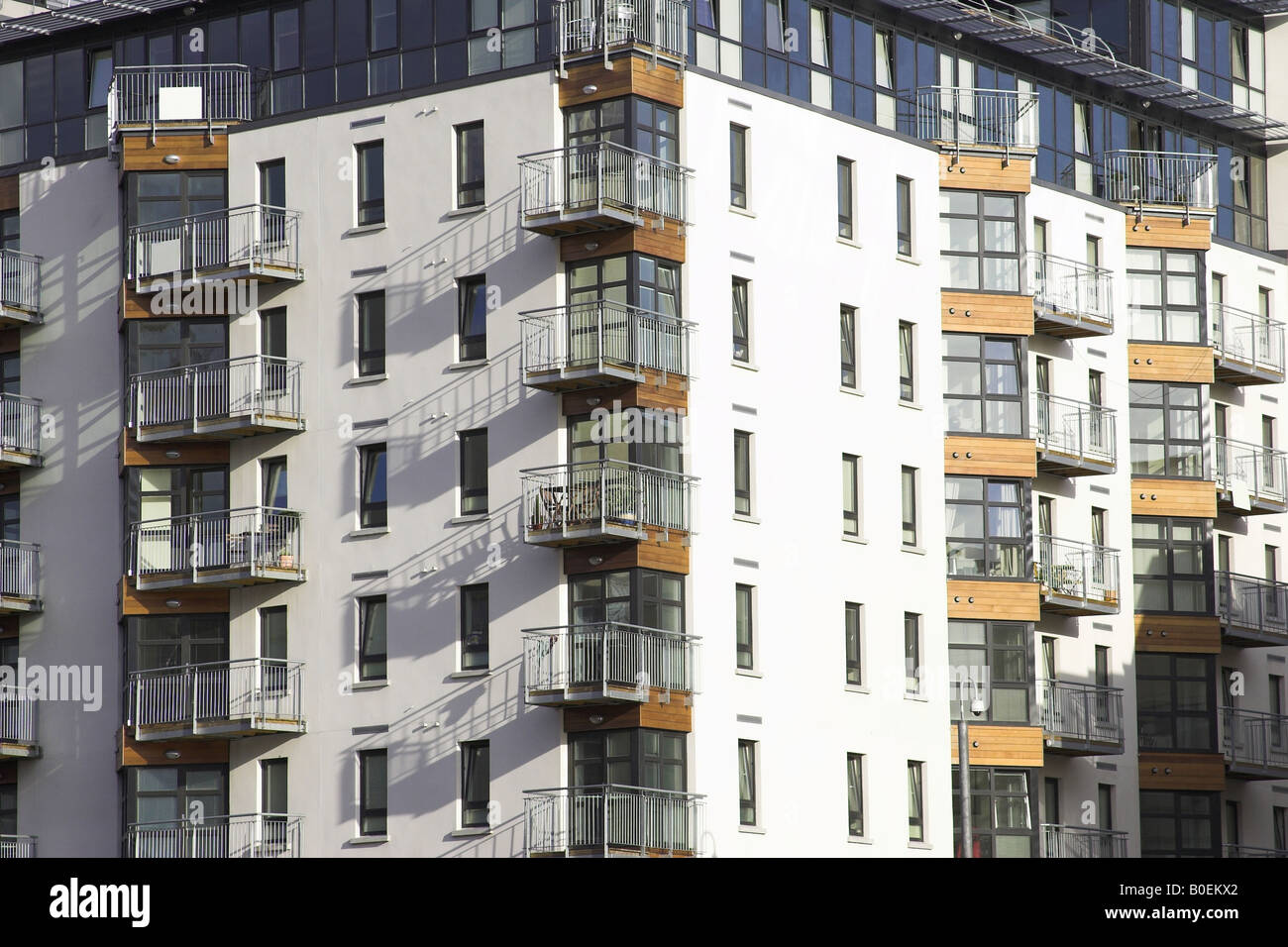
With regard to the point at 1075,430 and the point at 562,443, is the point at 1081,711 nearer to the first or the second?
the point at 1075,430

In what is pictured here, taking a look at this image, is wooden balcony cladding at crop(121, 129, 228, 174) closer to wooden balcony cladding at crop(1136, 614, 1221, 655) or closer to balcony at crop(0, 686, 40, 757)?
balcony at crop(0, 686, 40, 757)

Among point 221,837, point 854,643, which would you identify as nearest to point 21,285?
point 221,837

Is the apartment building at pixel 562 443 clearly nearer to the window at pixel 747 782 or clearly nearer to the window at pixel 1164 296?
the window at pixel 747 782

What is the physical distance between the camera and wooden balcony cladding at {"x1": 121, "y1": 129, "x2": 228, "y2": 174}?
57719 mm

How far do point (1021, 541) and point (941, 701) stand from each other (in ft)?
15.9

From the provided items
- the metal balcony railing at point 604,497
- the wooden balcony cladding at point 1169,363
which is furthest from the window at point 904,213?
the metal balcony railing at point 604,497

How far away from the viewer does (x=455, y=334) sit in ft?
178

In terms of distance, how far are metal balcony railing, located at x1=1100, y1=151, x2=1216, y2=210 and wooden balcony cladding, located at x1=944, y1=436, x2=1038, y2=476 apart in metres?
9.92

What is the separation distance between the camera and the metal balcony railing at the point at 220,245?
56281 millimetres

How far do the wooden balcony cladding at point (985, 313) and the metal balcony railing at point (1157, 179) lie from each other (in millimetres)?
7596

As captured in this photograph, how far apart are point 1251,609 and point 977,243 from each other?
50.3 ft
